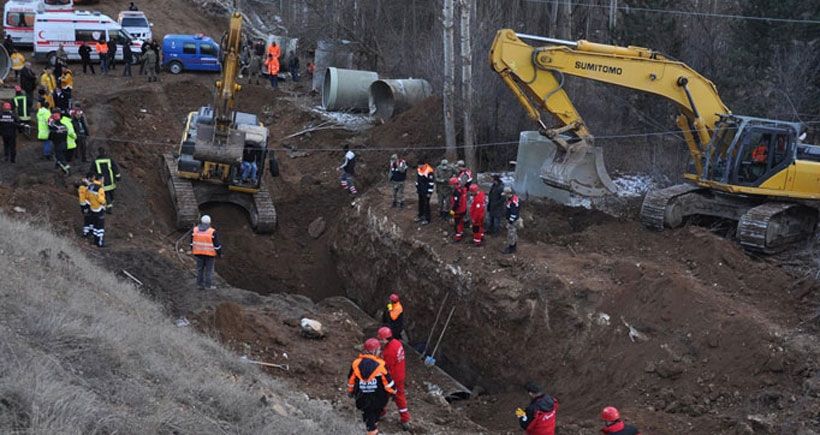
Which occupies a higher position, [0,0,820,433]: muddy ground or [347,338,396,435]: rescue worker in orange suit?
[347,338,396,435]: rescue worker in orange suit

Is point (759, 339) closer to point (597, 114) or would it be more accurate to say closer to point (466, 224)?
point (466, 224)

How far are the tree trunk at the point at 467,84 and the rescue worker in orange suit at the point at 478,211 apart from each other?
5034 mm

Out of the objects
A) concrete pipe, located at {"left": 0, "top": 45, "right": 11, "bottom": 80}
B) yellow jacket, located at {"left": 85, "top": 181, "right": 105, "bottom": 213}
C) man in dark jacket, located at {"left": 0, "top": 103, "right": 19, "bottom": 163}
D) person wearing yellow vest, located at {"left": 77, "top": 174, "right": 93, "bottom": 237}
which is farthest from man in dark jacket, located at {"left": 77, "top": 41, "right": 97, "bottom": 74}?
yellow jacket, located at {"left": 85, "top": 181, "right": 105, "bottom": 213}

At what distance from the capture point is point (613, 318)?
611 inches

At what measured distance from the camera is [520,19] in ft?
120

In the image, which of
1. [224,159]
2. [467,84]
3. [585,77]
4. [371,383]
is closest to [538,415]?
[371,383]

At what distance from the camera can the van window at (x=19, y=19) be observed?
111ft

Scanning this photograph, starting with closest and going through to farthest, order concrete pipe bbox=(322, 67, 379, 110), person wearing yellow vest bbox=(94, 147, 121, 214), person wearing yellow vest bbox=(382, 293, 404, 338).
A: person wearing yellow vest bbox=(382, 293, 404, 338) → person wearing yellow vest bbox=(94, 147, 121, 214) → concrete pipe bbox=(322, 67, 379, 110)

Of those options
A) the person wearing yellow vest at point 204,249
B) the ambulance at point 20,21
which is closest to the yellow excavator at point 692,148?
the person wearing yellow vest at point 204,249

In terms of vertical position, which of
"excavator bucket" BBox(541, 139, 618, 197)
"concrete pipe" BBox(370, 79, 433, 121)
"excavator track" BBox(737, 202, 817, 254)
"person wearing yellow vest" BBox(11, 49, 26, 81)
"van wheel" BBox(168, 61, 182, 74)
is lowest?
"excavator track" BBox(737, 202, 817, 254)

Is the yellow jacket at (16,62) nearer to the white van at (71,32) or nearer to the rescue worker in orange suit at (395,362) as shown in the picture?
the white van at (71,32)

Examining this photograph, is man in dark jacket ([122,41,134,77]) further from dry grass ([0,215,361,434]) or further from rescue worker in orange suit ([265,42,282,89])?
dry grass ([0,215,361,434])

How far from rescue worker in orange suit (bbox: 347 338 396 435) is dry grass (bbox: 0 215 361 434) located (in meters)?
0.36

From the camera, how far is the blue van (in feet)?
110
